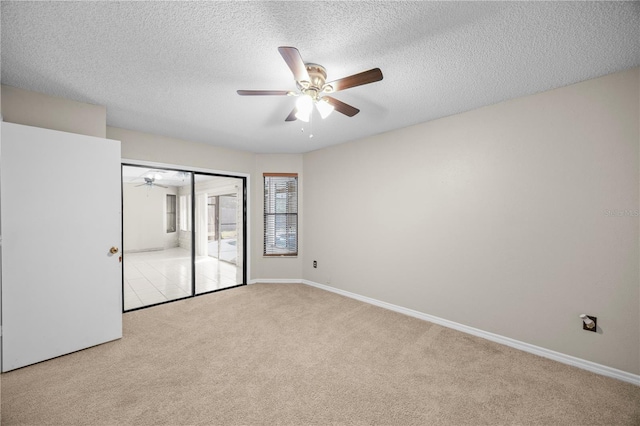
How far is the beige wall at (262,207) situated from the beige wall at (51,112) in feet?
7.78

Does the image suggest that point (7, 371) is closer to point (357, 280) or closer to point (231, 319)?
point (231, 319)

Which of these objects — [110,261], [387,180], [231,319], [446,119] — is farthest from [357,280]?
[110,261]

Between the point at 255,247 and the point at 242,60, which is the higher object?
the point at 242,60

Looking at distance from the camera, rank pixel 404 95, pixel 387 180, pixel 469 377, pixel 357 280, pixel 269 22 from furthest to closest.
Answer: pixel 357 280 < pixel 387 180 < pixel 404 95 < pixel 469 377 < pixel 269 22

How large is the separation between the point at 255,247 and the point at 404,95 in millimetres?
3536

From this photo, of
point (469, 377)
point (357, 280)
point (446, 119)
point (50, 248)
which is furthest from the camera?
point (357, 280)

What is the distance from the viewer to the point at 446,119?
2.97m

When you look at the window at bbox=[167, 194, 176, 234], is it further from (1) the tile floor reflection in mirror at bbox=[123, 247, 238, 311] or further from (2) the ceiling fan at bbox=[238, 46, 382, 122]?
(2) the ceiling fan at bbox=[238, 46, 382, 122]

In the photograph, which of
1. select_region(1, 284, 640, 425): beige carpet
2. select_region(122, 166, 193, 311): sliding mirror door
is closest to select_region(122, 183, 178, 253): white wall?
select_region(122, 166, 193, 311): sliding mirror door

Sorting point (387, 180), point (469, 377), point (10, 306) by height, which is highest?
point (387, 180)

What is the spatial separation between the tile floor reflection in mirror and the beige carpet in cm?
121

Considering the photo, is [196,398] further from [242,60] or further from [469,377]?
[242,60]

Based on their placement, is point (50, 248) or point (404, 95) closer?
point (50, 248)

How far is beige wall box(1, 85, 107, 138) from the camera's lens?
226cm
